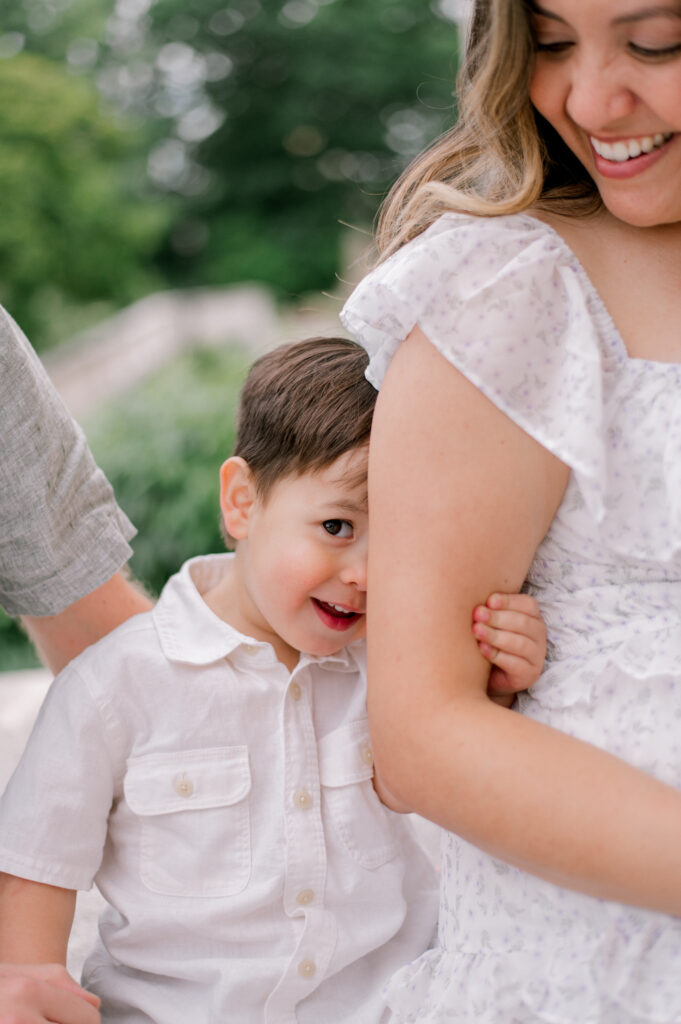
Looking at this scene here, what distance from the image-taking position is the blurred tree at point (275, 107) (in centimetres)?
2103

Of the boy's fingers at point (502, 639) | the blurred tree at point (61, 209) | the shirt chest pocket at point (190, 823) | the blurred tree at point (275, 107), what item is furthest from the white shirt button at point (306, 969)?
the blurred tree at point (275, 107)

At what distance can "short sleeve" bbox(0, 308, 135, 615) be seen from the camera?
1.34m

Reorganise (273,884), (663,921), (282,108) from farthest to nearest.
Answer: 1. (282,108)
2. (273,884)
3. (663,921)

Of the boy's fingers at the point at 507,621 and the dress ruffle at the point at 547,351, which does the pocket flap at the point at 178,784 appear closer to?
the boy's fingers at the point at 507,621

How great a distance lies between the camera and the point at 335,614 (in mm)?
1315

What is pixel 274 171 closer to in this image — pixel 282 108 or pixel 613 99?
pixel 282 108

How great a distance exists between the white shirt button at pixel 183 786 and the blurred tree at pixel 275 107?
19.9 meters

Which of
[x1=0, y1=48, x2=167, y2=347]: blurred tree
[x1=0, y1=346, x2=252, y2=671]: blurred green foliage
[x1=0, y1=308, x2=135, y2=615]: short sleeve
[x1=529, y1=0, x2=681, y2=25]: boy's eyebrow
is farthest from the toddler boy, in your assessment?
[x1=0, y1=48, x2=167, y2=347]: blurred tree

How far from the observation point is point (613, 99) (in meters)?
1.05

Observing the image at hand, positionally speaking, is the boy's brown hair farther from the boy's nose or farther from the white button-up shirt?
the white button-up shirt

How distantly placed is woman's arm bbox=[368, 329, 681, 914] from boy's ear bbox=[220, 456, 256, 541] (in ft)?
1.03

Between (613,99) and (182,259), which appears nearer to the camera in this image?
(613,99)

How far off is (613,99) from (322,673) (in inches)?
27.6

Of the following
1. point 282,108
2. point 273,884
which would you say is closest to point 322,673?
point 273,884
